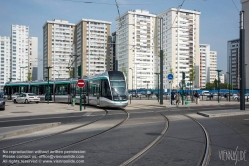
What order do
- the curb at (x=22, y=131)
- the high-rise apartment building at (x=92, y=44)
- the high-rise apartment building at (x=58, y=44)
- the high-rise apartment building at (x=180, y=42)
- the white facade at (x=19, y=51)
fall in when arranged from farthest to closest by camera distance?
1. the high-rise apartment building at (x=58, y=44)
2. the white facade at (x=19, y=51)
3. the high-rise apartment building at (x=92, y=44)
4. the high-rise apartment building at (x=180, y=42)
5. the curb at (x=22, y=131)

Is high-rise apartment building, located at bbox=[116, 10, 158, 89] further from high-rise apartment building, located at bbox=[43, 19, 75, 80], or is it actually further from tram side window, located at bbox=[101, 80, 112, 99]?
tram side window, located at bbox=[101, 80, 112, 99]

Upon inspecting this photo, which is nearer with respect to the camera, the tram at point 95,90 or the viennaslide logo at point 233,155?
the viennaslide logo at point 233,155

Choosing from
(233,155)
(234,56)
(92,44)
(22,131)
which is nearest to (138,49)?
(92,44)

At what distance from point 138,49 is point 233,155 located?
11895 cm

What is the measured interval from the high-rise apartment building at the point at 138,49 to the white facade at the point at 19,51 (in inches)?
1848

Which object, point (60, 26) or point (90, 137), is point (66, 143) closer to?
point (90, 137)

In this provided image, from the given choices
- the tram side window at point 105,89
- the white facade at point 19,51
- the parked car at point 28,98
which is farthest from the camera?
the white facade at point 19,51

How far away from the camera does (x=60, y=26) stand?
146000mm

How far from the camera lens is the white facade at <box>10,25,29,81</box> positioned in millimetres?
139000

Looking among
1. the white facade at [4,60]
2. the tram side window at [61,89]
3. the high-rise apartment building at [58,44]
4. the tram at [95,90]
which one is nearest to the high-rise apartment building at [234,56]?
the high-rise apartment building at [58,44]

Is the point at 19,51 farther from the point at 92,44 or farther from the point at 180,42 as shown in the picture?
the point at 180,42

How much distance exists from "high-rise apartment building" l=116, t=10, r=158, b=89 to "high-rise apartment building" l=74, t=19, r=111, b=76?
1199cm

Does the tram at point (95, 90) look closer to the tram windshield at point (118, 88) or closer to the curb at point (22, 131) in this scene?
the tram windshield at point (118, 88)

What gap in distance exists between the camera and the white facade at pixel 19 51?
139000mm
